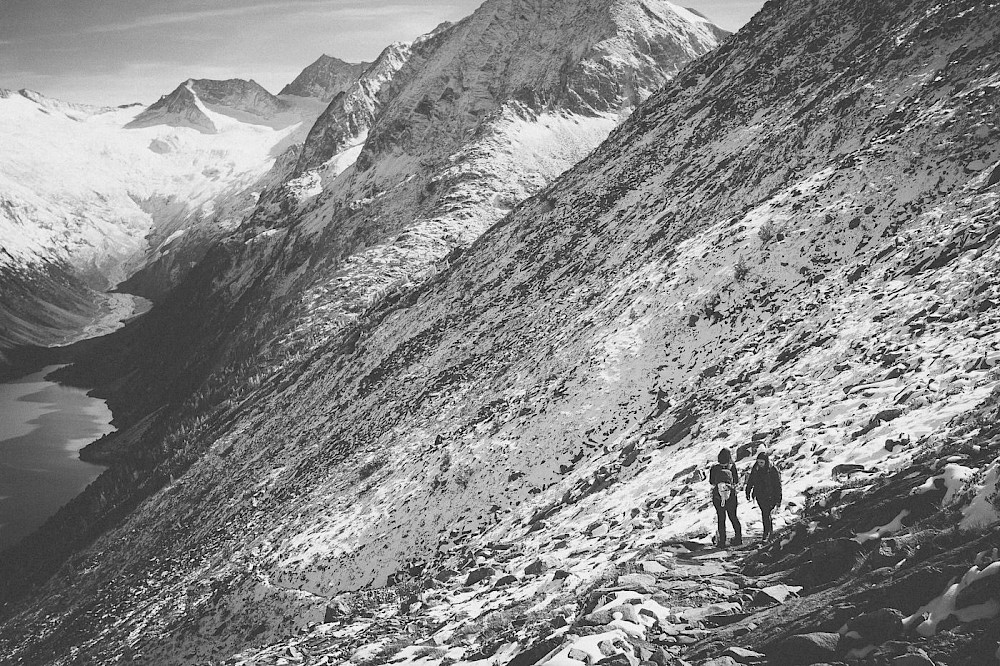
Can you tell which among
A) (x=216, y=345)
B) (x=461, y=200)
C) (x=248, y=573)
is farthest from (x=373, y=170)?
(x=248, y=573)

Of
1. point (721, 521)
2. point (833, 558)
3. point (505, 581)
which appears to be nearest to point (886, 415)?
point (721, 521)

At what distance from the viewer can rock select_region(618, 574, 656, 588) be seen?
1181 centimetres

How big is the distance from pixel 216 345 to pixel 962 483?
487 feet

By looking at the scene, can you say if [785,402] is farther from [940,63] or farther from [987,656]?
[940,63]

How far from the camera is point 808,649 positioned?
7523 mm

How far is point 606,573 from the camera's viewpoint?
13.9m

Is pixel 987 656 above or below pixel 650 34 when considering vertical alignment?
below

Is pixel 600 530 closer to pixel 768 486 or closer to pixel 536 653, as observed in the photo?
pixel 768 486

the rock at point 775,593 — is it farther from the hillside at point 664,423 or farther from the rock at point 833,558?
the rock at point 833,558

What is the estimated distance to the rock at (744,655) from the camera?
7.93 meters

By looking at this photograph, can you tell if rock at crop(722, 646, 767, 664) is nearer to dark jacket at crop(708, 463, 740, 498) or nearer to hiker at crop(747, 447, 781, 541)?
hiker at crop(747, 447, 781, 541)

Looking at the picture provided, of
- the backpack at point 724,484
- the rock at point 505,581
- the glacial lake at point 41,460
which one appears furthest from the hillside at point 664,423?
the glacial lake at point 41,460

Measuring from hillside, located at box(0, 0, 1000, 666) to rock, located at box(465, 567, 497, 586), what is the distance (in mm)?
67

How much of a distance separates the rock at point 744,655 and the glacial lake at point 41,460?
116907mm
